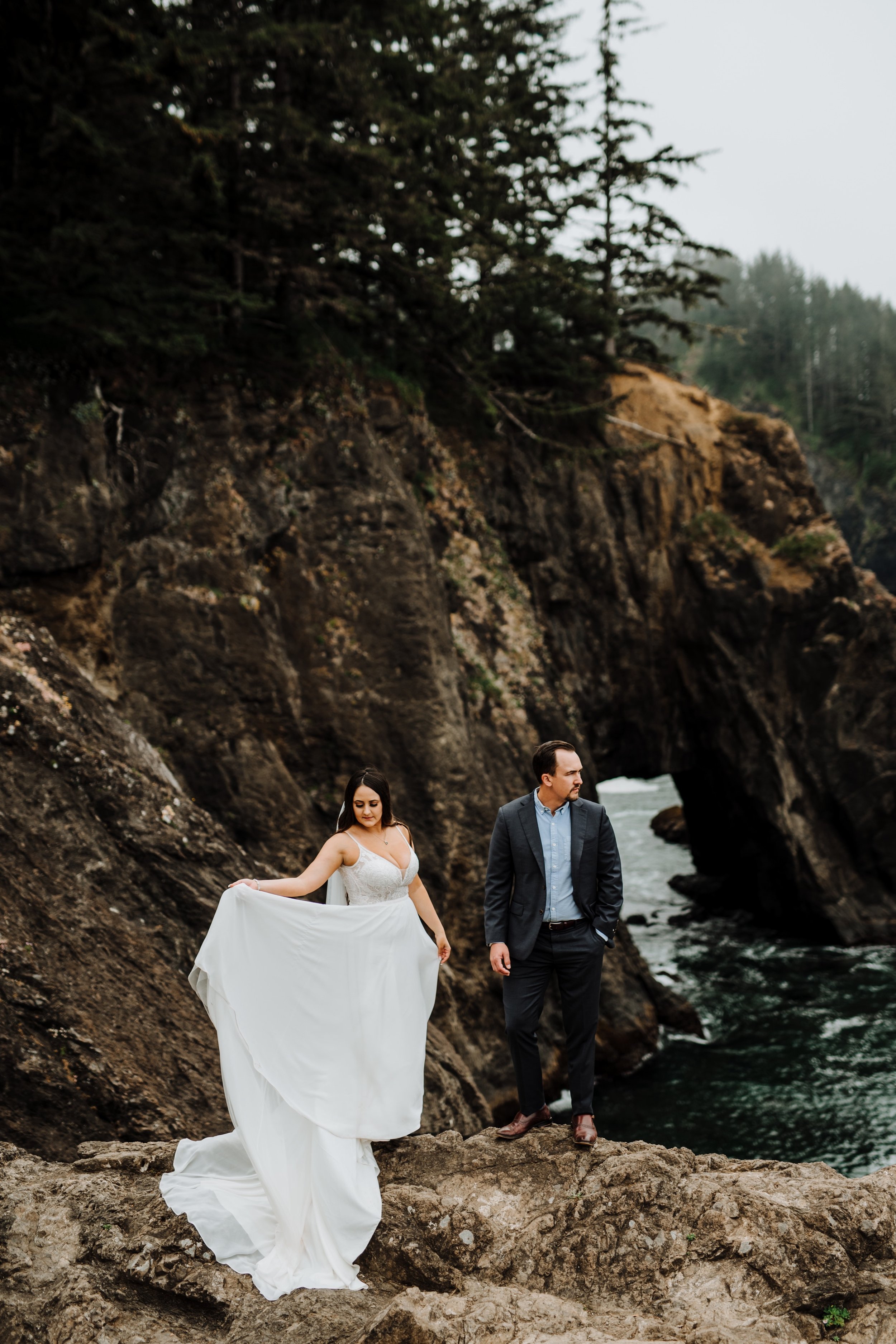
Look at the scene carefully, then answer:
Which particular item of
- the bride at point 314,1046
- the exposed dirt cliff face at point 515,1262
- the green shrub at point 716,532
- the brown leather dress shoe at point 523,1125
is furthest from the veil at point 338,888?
the green shrub at point 716,532

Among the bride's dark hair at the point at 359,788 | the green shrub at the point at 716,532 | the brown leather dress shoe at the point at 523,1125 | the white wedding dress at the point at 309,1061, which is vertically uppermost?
the green shrub at the point at 716,532

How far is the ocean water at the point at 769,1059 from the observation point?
12164 mm

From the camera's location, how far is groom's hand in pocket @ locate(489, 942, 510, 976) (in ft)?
15.9

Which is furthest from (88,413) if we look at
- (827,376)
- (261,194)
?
(827,376)

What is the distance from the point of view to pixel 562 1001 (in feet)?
16.1

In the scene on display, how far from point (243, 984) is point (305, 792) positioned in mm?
8010

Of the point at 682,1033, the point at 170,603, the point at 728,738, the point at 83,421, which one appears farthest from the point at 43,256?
the point at 728,738

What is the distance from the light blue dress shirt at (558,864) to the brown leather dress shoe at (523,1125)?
108cm

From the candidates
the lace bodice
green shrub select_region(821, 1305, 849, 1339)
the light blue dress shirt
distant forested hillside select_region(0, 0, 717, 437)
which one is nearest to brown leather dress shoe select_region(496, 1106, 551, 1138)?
the light blue dress shirt

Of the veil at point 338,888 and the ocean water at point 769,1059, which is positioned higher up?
the veil at point 338,888

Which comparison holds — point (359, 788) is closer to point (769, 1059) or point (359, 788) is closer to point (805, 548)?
point (769, 1059)

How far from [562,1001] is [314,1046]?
1399mm

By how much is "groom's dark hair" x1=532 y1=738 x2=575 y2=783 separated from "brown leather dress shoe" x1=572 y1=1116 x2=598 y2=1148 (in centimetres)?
184

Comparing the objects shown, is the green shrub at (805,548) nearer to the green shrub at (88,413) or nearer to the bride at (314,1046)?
the green shrub at (88,413)
